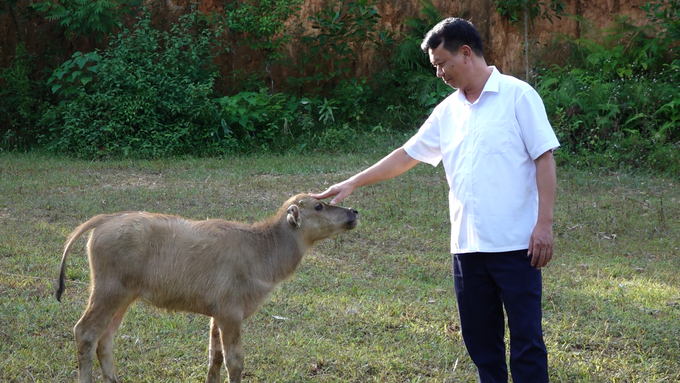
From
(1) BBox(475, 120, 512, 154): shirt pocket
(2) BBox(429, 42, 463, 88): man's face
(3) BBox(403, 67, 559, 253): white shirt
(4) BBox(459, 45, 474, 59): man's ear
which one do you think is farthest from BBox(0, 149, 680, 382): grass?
(4) BBox(459, 45, 474, 59): man's ear

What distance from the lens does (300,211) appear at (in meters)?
5.09

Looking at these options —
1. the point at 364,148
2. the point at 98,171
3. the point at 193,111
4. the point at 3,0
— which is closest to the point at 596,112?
the point at 364,148

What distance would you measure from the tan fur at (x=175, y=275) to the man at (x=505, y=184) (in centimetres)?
161

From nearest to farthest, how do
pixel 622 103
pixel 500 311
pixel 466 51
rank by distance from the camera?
pixel 466 51
pixel 500 311
pixel 622 103

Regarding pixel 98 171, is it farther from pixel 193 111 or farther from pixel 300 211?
pixel 300 211

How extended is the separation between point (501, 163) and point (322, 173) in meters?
7.25

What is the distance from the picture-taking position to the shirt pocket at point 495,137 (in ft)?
11.7

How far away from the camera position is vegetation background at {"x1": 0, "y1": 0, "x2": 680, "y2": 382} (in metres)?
5.26

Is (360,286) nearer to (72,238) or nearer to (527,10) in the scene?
(72,238)

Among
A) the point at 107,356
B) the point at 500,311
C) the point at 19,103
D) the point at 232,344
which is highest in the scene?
the point at 19,103

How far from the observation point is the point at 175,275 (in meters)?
4.57

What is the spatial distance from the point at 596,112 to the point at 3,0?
458 inches

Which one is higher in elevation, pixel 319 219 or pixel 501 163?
pixel 501 163

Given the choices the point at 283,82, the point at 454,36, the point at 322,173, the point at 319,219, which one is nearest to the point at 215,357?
the point at 319,219
